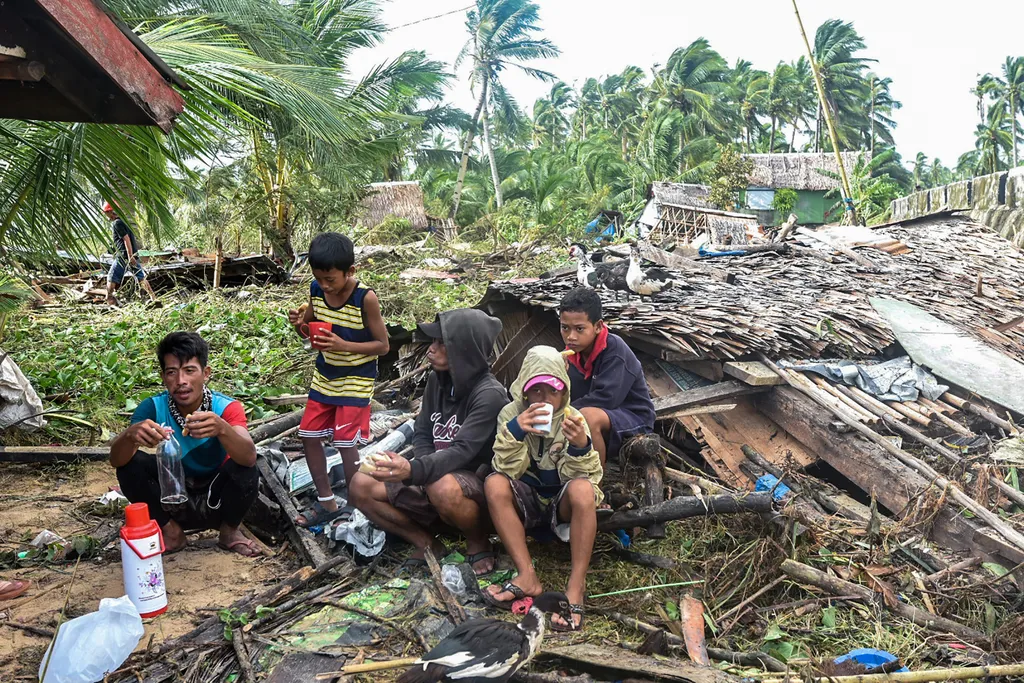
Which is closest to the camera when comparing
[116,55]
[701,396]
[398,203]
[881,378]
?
[116,55]

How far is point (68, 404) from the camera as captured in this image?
686cm

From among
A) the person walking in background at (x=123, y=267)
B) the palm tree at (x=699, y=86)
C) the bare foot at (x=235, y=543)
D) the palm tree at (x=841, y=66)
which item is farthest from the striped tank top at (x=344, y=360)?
the palm tree at (x=841, y=66)

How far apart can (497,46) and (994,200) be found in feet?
69.0

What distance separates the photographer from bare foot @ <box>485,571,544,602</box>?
11.2 feet

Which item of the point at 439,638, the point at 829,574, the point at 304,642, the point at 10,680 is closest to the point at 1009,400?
the point at 829,574

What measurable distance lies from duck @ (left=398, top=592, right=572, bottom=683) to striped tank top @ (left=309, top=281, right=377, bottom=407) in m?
1.78

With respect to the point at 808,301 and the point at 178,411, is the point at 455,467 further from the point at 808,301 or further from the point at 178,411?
the point at 808,301

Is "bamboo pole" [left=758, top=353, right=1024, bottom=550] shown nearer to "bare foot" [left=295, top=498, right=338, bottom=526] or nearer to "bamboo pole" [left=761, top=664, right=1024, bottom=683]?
"bamboo pole" [left=761, top=664, right=1024, bottom=683]

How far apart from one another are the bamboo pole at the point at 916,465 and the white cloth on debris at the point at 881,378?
270 mm

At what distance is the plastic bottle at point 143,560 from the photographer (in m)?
3.16

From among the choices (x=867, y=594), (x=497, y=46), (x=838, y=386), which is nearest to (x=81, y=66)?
(x=867, y=594)

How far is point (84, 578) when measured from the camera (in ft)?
12.4

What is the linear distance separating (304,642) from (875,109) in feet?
175

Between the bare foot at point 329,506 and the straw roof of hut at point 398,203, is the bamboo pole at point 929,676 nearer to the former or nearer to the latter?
the bare foot at point 329,506
